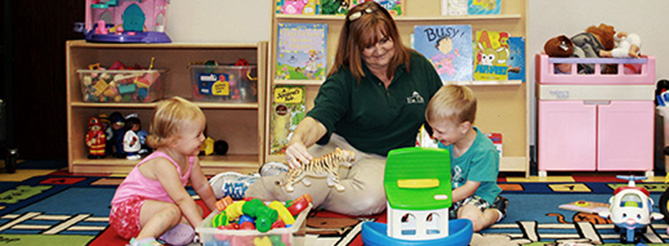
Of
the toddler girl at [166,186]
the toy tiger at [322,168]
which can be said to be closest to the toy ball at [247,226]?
the toy tiger at [322,168]

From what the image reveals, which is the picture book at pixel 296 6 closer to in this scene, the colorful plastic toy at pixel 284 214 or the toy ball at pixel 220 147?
the toy ball at pixel 220 147

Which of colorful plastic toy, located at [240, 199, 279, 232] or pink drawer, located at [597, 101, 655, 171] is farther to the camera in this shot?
pink drawer, located at [597, 101, 655, 171]

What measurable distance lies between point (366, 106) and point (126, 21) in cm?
151

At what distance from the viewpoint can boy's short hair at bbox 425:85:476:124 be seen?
203cm

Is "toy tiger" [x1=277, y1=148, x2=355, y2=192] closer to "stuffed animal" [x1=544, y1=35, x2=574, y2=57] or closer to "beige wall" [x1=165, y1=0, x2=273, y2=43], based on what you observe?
"stuffed animal" [x1=544, y1=35, x2=574, y2=57]

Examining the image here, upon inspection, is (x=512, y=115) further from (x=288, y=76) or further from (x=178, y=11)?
(x=178, y=11)

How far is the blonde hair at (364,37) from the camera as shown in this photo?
2121 mm

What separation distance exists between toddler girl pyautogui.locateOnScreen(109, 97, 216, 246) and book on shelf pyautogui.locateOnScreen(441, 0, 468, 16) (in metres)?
1.56

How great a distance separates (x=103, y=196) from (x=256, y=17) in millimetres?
1260

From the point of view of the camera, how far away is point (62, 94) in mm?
3576

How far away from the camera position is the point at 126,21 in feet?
10.6

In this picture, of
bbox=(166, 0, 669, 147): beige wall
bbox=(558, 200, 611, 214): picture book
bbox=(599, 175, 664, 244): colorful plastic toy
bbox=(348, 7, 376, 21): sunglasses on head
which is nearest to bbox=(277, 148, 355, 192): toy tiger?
bbox=(348, 7, 376, 21): sunglasses on head

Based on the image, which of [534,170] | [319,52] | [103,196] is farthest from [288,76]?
[534,170]

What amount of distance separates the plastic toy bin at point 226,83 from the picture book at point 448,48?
0.78m
